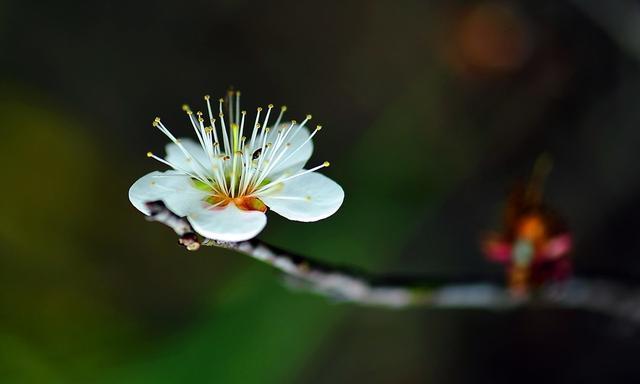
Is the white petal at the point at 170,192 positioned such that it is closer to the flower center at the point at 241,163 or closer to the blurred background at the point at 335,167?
the flower center at the point at 241,163

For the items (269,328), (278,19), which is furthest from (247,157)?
(278,19)

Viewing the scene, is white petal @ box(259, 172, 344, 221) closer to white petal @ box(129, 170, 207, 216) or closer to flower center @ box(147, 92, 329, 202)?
flower center @ box(147, 92, 329, 202)

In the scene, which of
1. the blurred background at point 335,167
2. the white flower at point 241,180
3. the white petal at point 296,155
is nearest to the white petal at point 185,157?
the white flower at point 241,180

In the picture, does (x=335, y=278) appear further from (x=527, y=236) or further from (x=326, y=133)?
(x=326, y=133)

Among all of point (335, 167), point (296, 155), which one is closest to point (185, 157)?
point (296, 155)

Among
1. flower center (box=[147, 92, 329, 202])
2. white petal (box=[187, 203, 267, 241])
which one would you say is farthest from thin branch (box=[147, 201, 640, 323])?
flower center (box=[147, 92, 329, 202])
